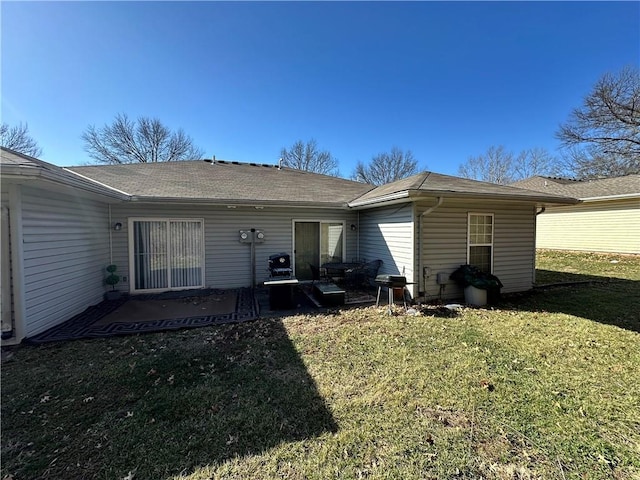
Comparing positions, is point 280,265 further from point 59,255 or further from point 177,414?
point 177,414

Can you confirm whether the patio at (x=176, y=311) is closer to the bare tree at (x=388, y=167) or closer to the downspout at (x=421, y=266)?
the downspout at (x=421, y=266)

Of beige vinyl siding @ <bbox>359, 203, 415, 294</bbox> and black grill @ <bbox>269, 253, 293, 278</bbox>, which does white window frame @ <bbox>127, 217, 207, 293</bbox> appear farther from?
beige vinyl siding @ <bbox>359, 203, 415, 294</bbox>

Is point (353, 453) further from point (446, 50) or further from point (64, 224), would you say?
point (446, 50)

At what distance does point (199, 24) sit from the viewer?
23.4ft

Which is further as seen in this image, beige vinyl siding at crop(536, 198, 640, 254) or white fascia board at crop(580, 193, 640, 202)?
beige vinyl siding at crop(536, 198, 640, 254)

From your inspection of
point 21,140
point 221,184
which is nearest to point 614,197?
point 221,184

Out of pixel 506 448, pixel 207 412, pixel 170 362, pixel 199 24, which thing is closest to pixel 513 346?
pixel 506 448

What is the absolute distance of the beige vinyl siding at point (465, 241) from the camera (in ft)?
21.4

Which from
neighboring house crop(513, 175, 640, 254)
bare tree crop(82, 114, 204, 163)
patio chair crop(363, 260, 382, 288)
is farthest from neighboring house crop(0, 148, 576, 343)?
bare tree crop(82, 114, 204, 163)

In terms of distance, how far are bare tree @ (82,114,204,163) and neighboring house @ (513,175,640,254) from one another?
2583 cm

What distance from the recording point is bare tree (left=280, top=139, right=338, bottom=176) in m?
25.8

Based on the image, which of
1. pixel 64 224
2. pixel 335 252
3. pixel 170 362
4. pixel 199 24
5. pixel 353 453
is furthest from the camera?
pixel 335 252

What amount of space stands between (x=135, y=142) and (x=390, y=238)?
2408 centimetres

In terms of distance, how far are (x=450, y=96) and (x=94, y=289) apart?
15.8 meters
